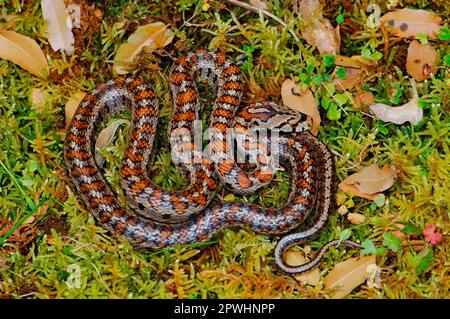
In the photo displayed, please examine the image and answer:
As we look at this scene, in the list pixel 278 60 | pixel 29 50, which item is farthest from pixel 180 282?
pixel 29 50

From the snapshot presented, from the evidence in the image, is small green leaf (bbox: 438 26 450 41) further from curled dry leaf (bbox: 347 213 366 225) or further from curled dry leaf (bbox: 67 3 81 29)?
curled dry leaf (bbox: 67 3 81 29)

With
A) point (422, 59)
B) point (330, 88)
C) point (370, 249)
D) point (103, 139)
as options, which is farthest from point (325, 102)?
point (103, 139)

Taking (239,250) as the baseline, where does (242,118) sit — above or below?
above

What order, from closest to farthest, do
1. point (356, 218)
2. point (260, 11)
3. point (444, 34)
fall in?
1. point (356, 218)
2. point (444, 34)
3. point (260, 11)

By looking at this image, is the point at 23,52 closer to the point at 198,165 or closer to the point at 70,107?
the point at 70,107
